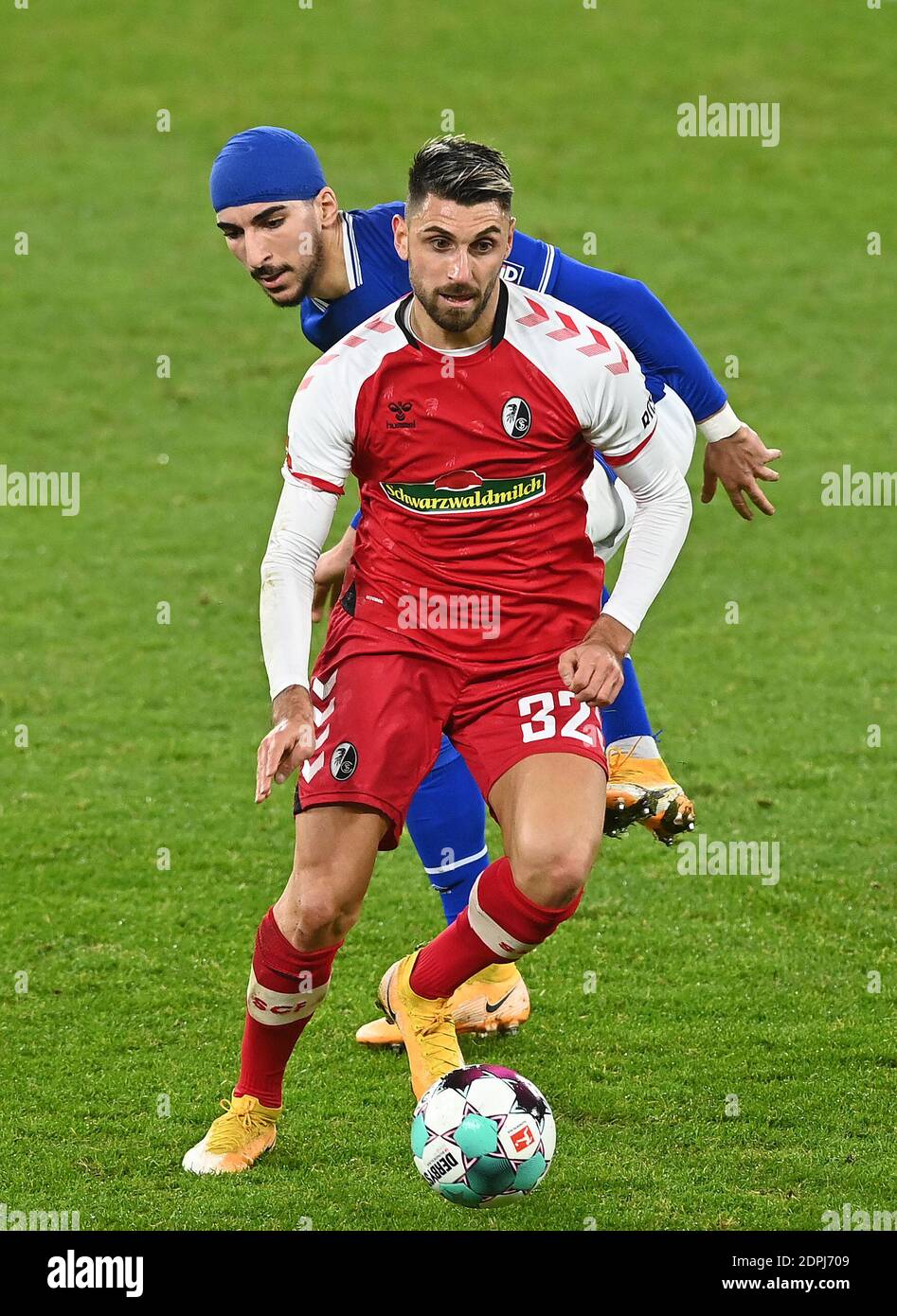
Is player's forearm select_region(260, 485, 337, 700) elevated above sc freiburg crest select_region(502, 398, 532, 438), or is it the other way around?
sc freiburg crest select_region(502, 398, 532, 438)

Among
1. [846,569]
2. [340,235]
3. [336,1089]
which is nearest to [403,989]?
[336,1089]

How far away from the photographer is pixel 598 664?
4.77m

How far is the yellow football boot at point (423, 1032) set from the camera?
515cm

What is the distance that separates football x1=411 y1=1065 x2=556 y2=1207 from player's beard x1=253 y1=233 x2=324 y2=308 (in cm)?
228

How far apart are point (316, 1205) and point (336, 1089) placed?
27.9 inches

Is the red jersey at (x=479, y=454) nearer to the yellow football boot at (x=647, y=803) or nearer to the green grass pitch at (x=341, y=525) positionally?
the yellow football boot at (x=647, y=803)

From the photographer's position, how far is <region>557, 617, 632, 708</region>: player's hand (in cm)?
475
